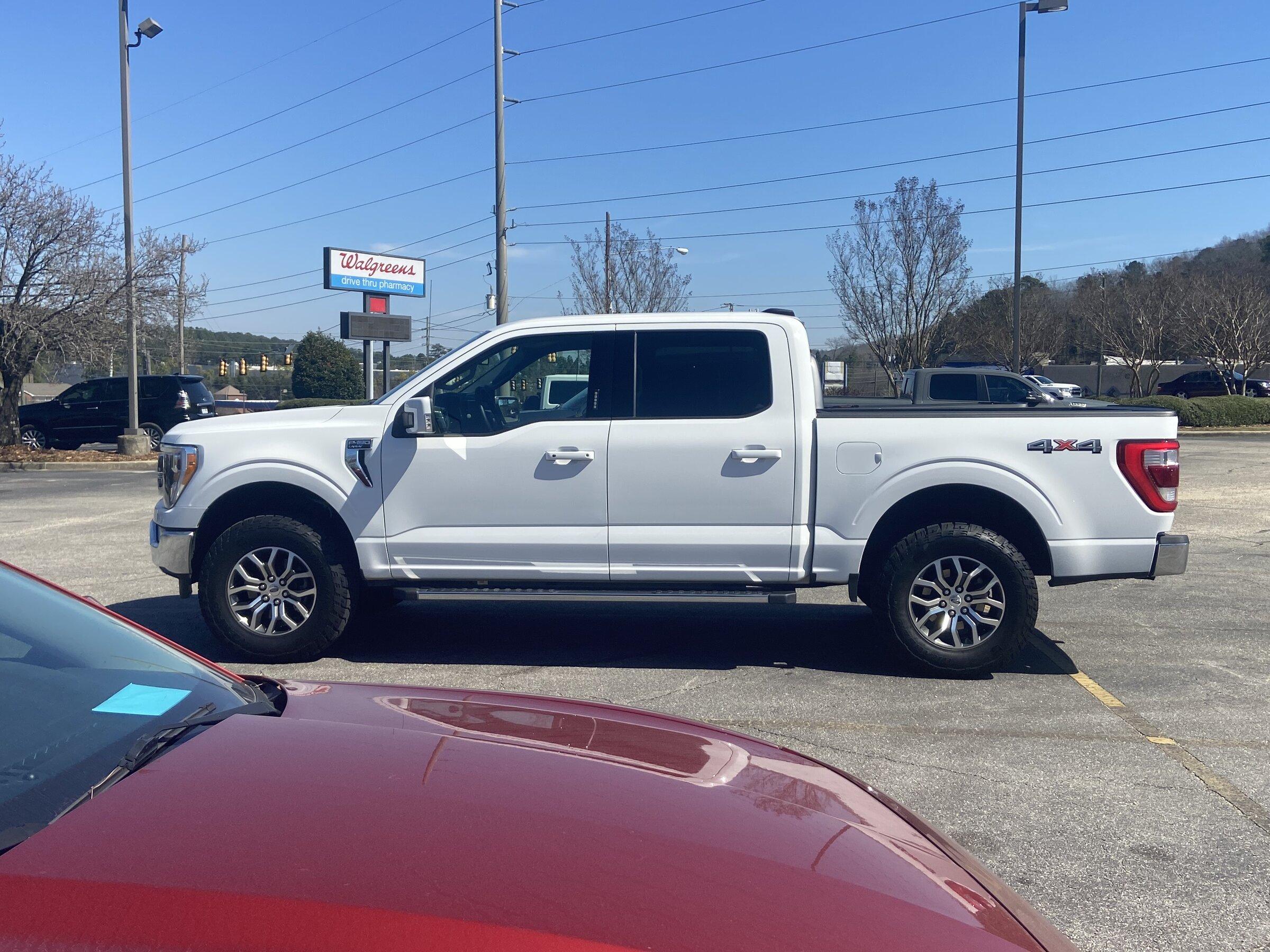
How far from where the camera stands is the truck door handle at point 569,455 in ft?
20.7

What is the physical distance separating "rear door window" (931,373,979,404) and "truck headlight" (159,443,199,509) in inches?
620

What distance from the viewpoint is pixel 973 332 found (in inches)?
1978

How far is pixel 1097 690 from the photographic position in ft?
20.1

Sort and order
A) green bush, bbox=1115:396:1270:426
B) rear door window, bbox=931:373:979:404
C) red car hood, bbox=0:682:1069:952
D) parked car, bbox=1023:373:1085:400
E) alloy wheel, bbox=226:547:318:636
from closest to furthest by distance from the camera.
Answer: red car hood, bbox=0:682:1069:952 → alloy wheel, bbox=226:547:318:636 → rear door window, bbox=931:373:979:404 → green bush, bbox=1115:396:1270:426 → parked car, bbox=1023:373:1085:400

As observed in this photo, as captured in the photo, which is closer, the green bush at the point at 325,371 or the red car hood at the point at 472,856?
the red car hood at the point at 472,856

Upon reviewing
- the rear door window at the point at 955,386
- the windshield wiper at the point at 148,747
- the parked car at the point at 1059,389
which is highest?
the parked car at the point at 1059,389

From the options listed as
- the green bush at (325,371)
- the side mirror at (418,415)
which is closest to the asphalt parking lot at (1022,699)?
the side mirror at (418,415)

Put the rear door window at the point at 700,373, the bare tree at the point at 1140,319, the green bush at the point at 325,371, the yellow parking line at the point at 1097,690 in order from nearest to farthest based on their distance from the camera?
the yellow parking line at the point at 1097,690 → the rear door window at the point at 700,373 → the green bush at the point at 325,371 → the bare tree at the point at 1140,319

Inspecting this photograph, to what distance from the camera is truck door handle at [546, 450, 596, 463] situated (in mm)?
6305

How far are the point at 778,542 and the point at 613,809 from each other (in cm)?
436

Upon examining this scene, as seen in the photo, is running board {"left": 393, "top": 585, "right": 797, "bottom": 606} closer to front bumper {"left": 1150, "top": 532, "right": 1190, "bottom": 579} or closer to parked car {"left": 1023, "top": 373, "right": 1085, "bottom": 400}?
front bumper {"left": 1150, "top": 532, "right": 1190, "bottom": 579}

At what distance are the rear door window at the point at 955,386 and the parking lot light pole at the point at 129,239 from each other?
16749 mm

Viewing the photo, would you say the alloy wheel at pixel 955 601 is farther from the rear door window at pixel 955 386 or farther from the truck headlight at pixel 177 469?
the rear door window at pixel 955 386

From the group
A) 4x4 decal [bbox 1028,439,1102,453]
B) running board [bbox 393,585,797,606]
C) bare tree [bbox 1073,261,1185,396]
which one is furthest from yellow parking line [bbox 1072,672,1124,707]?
bare tree [bbox 1073,261,1185,396]
